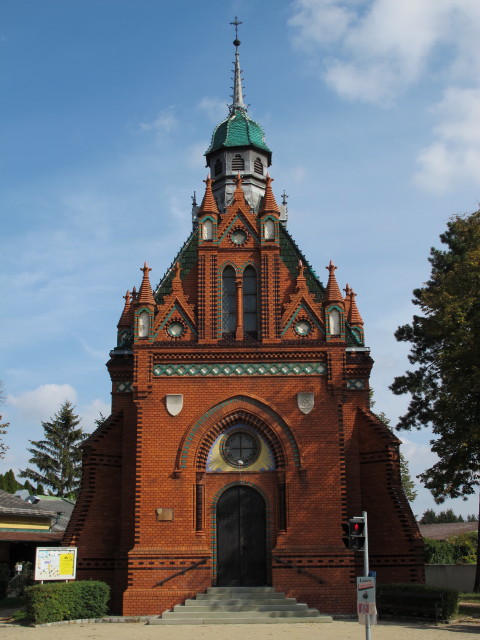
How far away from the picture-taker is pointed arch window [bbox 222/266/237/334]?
25.5 meters

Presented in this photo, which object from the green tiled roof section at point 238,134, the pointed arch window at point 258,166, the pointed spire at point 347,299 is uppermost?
the green tiled roof section at point 238,134

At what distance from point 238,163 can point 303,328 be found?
31.4 feet

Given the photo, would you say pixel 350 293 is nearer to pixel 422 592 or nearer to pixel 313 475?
pixel 313 475

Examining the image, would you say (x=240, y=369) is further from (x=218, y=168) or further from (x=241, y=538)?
(x=218, y=168)

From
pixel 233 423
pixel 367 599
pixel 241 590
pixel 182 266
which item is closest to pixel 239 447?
pixel 233 423

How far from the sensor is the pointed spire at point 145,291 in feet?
82.8

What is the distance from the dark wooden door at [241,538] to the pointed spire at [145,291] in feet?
22.5

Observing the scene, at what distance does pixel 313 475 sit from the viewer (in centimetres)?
2377

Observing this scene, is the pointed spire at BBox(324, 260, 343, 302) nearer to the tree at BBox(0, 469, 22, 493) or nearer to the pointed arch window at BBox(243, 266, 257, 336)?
the pointed arch window at BBox(243, 266, 257, 336)

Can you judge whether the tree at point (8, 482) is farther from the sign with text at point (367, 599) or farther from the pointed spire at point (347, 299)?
the sign with text at point (367, 599)

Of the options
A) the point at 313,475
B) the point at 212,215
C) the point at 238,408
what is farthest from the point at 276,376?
the point at 212,215

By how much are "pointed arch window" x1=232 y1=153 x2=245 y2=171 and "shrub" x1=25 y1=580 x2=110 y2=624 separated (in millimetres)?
→ 17394

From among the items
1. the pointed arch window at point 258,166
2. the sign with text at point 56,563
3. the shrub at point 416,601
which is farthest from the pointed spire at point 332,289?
the sign with text at point 56,563

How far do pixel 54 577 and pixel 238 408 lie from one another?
757 centimetres
